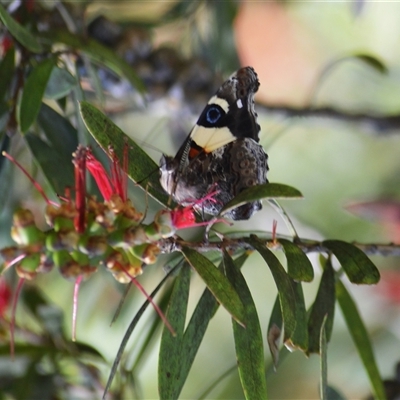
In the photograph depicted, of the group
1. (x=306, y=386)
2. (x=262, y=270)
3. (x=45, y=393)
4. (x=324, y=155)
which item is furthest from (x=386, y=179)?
(x=45, y=393)

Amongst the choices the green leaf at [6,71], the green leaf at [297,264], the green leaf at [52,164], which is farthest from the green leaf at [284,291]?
the green leaf at [6,71]

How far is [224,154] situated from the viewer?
23.2 inches

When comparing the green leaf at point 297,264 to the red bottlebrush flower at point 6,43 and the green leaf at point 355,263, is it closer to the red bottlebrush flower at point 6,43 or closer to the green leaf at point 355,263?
the green leaf at point 355,263

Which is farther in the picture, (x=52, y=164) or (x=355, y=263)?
(x=52, y=164)

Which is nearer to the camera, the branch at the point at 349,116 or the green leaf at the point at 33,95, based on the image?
the green leaf at the point at 33,95

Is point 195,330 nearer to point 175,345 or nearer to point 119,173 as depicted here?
point 175,345

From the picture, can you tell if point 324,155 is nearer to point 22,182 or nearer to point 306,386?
point 306,386

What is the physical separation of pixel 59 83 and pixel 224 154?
0.20 metres

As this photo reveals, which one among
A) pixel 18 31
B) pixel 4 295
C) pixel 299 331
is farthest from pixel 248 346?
pixel 4 295

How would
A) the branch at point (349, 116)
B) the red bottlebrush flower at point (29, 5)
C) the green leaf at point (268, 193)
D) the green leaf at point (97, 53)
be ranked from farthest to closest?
the branch at point (349, 116) < the red bottlebrush flower at point (29, 5) < the green leaf at point (97, 53) < the green leaf at point (268, 193)

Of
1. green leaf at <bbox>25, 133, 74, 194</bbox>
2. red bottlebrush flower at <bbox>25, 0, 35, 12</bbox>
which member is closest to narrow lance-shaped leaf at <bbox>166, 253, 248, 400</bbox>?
green leaf at <bbox>25, 133, 74, 194</bbox>

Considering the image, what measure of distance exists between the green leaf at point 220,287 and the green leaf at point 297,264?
56 mm

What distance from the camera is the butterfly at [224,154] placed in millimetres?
542

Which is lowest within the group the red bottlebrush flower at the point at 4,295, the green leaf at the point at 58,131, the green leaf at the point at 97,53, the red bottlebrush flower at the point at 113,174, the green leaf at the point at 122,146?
the red bottlebrush flower at the point at 113,174
